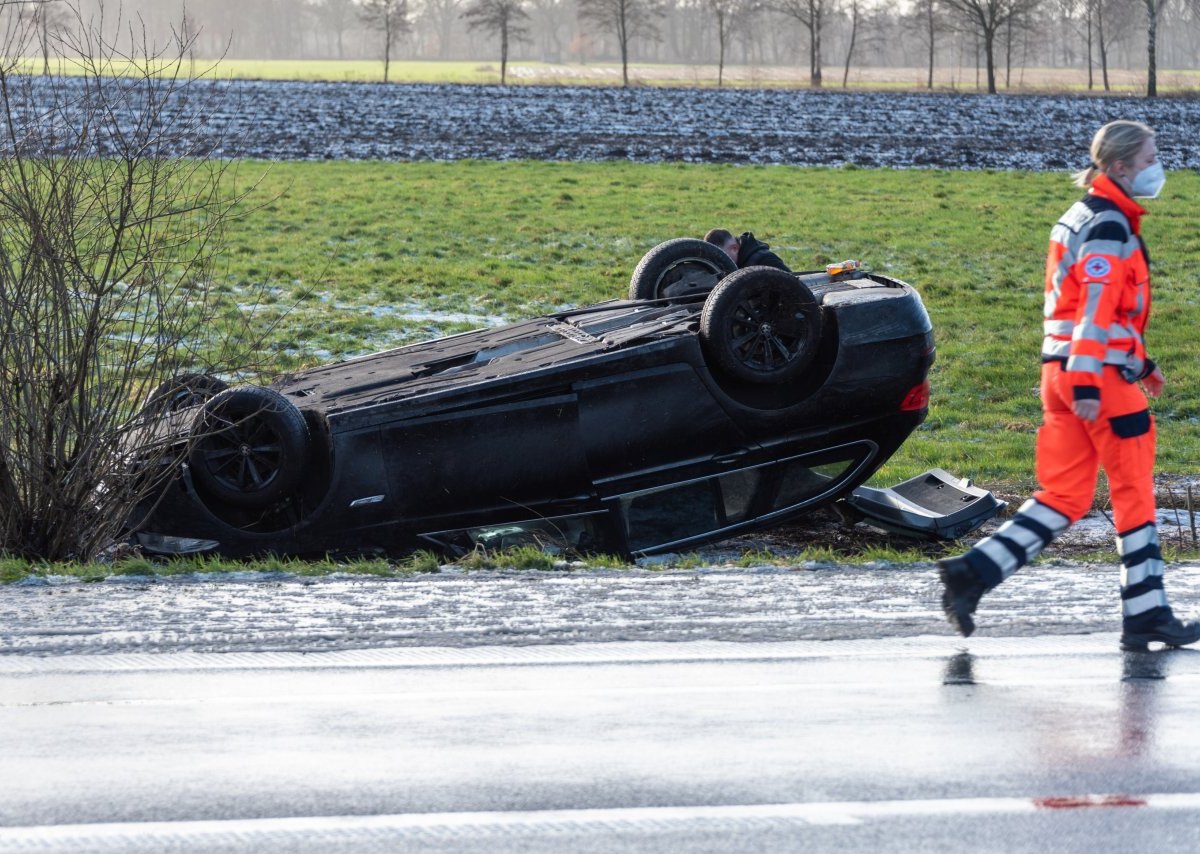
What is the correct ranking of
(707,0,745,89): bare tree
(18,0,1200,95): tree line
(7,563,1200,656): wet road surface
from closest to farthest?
(7,563,1200,656): wet road surface
(707,0,745,89): bare tree
(18,0,1200,95): tree line

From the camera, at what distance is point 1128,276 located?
16.7 feet

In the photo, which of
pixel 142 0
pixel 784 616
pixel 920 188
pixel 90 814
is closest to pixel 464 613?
pixel 784 616

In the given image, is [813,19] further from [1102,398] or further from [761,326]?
[1102,398]

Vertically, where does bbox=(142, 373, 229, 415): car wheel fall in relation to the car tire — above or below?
above

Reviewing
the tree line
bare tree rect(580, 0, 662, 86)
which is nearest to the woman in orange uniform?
bare tree rect(580, 0, 662, 86)

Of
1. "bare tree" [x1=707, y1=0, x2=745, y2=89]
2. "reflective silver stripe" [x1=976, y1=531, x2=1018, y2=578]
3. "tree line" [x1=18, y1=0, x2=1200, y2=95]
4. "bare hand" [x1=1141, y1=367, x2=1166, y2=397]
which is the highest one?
"tree line" [x1=18, y1=0, x2=1200, y2=95]

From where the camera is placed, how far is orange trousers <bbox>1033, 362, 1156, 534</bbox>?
508 cm

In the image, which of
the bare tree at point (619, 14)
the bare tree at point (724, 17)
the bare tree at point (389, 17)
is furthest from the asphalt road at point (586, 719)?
the bare tree at point (389, 17)

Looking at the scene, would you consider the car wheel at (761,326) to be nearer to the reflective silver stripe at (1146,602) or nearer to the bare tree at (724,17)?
the reflective silver stripe at (1146,602)

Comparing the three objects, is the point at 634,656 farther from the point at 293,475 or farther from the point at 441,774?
the point at 293,475

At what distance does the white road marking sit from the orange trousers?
1460mm

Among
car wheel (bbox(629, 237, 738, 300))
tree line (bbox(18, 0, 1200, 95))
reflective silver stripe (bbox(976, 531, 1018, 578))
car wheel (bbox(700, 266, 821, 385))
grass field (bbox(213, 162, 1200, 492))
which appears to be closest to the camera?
reflective silver stripe (bbox(976, 531, 1018, 578))

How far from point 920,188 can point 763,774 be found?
24507 mm

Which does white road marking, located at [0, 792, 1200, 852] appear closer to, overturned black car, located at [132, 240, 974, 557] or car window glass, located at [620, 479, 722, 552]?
overturned black car, located at [132, 240, 974, 557]
